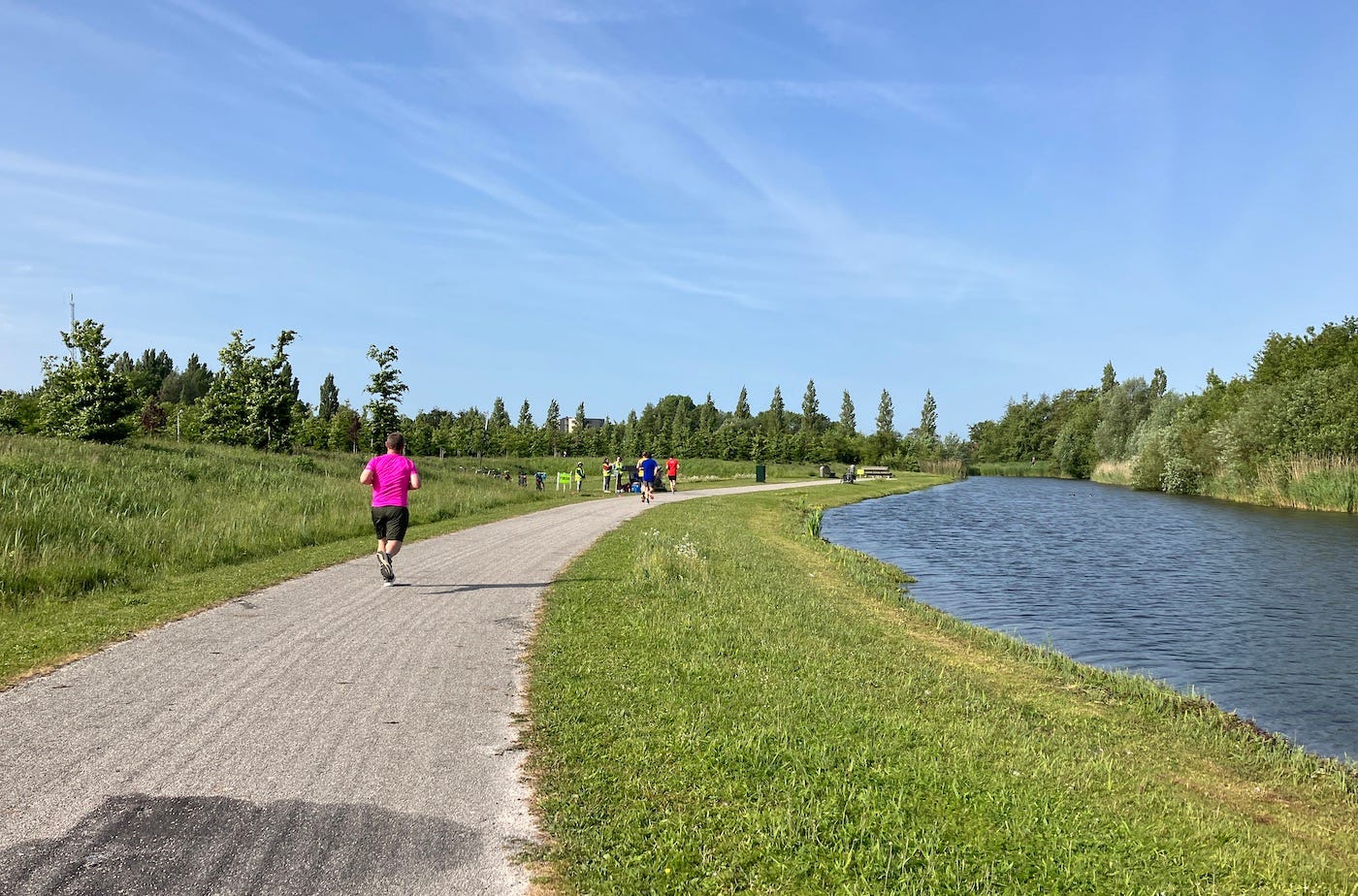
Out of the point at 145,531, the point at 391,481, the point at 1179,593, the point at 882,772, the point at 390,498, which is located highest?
the point at 391,481

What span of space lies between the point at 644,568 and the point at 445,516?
12522mm

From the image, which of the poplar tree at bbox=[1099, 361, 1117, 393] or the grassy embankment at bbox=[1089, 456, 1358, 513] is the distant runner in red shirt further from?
the poplar tree at bbox=[1099, 361, 1117, 393]

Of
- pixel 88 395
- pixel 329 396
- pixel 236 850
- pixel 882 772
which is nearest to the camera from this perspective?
pixel 236 850

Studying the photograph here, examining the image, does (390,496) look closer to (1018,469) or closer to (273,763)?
(273,763)

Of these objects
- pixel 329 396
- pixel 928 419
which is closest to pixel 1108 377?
pixel 928 419

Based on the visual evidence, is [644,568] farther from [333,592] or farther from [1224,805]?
[1224,805]

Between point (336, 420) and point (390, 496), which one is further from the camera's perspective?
point (336, 420)

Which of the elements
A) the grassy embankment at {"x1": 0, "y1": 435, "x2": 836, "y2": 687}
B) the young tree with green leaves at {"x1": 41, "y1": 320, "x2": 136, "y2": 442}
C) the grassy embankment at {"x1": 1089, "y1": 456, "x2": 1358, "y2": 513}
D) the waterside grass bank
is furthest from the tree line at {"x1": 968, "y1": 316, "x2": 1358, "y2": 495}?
the young tree with green leaves at {"x1": 41, "y1": 320, "x2": 136, "y2": 442}

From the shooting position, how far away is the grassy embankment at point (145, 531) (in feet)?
32.0

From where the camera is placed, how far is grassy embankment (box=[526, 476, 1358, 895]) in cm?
460

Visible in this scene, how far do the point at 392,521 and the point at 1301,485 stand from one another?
5074cm


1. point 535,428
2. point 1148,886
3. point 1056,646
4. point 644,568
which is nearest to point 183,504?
point 644,568

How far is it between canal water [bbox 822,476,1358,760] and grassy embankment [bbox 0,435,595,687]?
12696mm

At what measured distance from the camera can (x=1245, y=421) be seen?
174 ft
